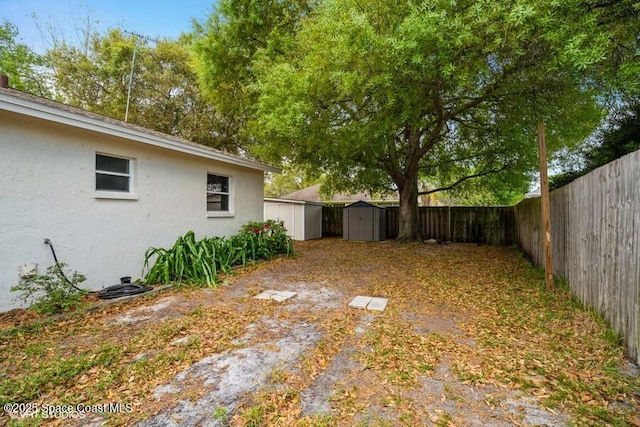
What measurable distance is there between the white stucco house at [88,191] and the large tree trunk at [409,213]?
23.3ft

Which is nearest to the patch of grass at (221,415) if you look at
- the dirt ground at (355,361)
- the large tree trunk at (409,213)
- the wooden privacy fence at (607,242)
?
the dirt ground at (355,361)

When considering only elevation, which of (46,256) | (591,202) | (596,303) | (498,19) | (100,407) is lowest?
(100,407)

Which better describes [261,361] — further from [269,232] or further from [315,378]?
[269,232]

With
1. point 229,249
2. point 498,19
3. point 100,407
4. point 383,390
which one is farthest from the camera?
point 229,249

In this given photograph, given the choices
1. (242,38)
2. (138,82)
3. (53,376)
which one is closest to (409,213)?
(242,38)

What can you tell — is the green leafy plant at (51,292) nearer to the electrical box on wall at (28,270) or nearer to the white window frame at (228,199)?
the electrical box on wall at (28,270)

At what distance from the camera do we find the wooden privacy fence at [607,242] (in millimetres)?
2729

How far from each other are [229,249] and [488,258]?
7036mm

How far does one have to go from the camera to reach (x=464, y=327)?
371cm

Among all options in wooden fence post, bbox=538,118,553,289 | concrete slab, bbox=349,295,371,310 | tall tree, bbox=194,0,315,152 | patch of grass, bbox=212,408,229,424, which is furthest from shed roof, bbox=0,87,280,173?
wooden fence post, bbox=538,118,553,289

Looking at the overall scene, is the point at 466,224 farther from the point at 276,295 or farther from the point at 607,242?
the point at 276,295

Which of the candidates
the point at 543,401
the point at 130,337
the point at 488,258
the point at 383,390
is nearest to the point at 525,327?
the point at 543,401

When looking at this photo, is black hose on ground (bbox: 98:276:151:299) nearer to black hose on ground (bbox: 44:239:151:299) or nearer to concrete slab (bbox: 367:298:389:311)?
black hose on ground (bbox: 44:239:151:299)

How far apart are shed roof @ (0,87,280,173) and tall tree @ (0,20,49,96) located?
553 inches
